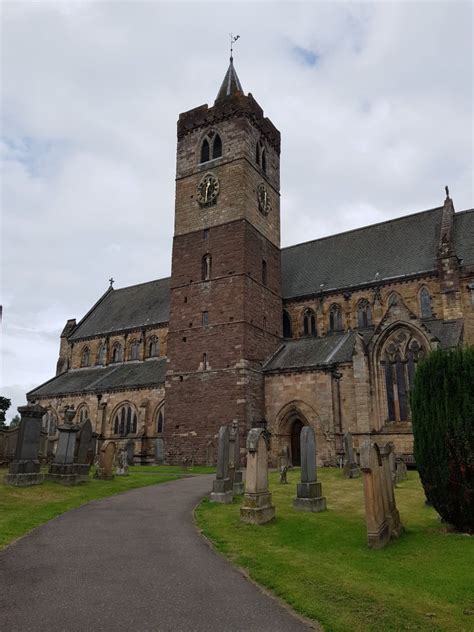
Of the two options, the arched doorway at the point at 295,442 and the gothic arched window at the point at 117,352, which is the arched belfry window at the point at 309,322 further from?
the gothic arched window at the point at 117,352

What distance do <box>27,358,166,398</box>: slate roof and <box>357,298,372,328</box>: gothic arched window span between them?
15.1 meters

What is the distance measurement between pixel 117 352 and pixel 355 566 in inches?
1529

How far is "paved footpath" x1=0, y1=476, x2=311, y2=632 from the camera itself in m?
5.57

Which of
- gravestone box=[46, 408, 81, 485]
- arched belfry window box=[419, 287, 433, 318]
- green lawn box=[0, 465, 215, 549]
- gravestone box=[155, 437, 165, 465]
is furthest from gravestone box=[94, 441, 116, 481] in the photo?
arched belfry window box=[419, 287, 433, 318]

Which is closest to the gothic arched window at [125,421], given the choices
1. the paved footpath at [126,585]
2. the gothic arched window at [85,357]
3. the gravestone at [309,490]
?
the gothic arched window at [85,357]

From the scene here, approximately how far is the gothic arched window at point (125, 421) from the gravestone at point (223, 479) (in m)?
22.1

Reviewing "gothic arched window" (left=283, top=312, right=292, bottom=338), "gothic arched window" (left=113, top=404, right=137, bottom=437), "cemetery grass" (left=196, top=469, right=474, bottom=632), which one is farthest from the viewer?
"gothic arched window" (left=113, top=404, right=137, bottom=437)

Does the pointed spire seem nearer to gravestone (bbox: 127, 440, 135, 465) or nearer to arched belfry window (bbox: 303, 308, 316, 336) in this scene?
arched belfry window (bbox: 303, 308, 316, 336)

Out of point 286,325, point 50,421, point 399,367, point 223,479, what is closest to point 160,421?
point 286,325

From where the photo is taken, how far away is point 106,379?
134 feet

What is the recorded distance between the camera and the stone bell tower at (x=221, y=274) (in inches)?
1185

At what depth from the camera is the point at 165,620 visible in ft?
18.4

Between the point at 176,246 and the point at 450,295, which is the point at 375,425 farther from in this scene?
the point at 176,246

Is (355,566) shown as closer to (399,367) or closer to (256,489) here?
(256,489)
